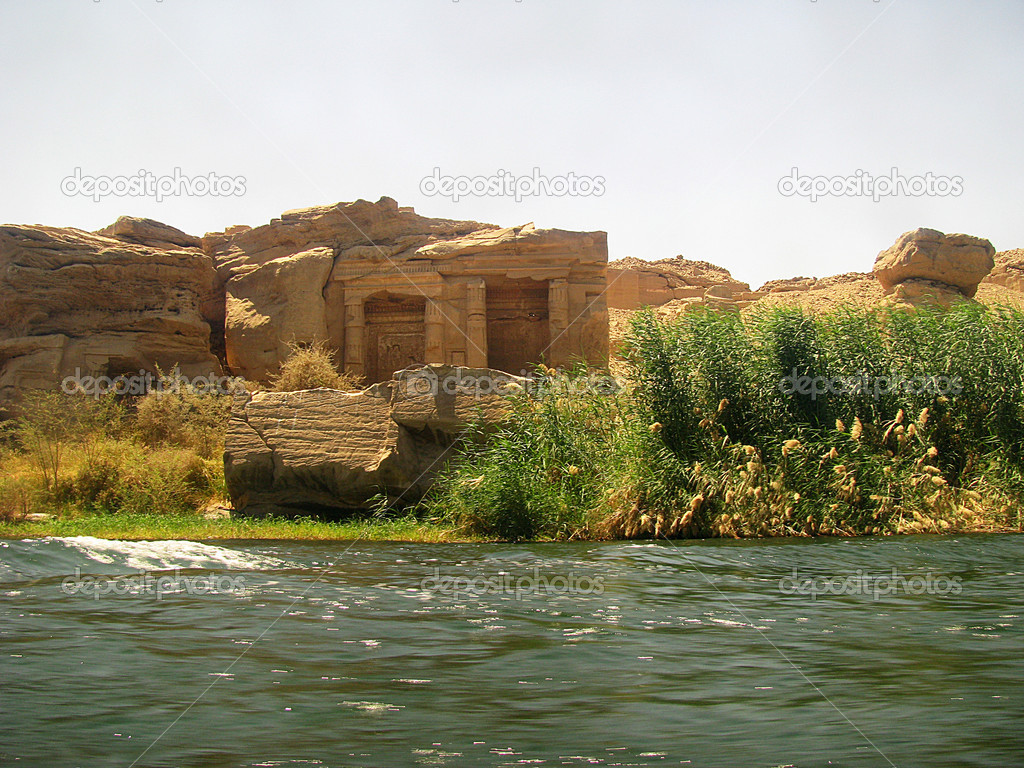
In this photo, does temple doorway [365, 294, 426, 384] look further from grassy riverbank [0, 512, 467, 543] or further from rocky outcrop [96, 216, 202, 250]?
grassy riverbank [0, 512, 467, 543]

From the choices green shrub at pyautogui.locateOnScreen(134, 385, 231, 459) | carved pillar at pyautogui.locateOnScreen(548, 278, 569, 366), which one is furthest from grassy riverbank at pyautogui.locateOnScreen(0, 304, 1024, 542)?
carved pillar at pyautogui.locateOnScreen(548, 278, 569, 366)

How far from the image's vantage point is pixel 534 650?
15.3 ft

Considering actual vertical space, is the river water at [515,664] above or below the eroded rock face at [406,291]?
below

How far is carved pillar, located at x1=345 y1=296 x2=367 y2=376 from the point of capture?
18234 millimetres

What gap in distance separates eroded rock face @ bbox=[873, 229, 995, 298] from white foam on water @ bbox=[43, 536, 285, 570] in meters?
19.2

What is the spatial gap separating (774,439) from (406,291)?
10.1m

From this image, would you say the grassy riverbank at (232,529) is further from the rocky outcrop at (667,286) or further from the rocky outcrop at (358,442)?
the rocky outcrop at (667,286)

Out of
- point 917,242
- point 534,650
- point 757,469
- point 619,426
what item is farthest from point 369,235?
point 534,650

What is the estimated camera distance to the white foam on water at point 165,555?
307 inches

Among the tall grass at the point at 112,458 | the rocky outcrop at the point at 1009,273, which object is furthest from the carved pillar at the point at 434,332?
the rocky outcrop at the point at 1009,273

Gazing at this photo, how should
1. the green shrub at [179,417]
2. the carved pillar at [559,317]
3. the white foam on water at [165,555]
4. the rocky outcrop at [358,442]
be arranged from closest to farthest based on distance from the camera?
the white foam on water at [165,555] → the rocky outcrop at [358,442] → the green shrub at [179,417] → the carved pillar at [559,317]

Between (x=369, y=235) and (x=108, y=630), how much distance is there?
1488cm

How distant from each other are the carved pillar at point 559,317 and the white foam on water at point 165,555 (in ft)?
33.2

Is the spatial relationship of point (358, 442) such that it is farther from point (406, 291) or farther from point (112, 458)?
point (406, 291)
